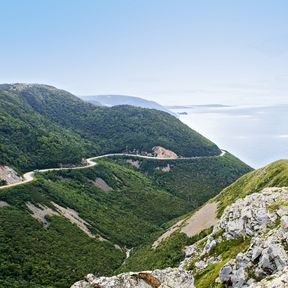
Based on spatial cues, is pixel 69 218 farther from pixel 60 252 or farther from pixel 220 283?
pixel 220 283

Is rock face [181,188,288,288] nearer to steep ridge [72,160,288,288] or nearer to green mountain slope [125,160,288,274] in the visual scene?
steep ridge [72,160,288,288]

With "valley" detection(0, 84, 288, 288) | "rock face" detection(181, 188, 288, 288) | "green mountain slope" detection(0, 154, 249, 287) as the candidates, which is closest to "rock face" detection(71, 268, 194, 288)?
"rock face" detection(181, 188, 288, 288)

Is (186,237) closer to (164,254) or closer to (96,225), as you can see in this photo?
(164,254)

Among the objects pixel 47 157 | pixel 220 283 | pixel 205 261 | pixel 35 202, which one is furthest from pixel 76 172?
pixel 220 283

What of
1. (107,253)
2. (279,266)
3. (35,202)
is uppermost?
(279,266)

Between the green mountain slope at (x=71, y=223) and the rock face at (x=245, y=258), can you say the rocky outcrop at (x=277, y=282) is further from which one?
the green mountain slope at (x=71, y=223)

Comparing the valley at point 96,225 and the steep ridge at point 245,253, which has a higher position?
the steep ridge at point 245,253

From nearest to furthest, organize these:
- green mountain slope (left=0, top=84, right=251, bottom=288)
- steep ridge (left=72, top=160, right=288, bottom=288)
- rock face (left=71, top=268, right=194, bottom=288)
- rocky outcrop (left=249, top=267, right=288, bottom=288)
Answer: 1. rocky outcrop (left=249, top=267, right=288, bottom=288)
2. rock face (left=71, top=268, right=194, bottom=288)
3. steep ridge (left=72, top=160, right=288, bottom=288)
4. green mountain slope (left=0, top=84, right=251, bottom=288)

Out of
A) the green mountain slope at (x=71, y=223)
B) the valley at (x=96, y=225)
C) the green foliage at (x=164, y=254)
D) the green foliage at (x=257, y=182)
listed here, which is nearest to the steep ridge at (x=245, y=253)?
the valley at (x=96, y=225)
